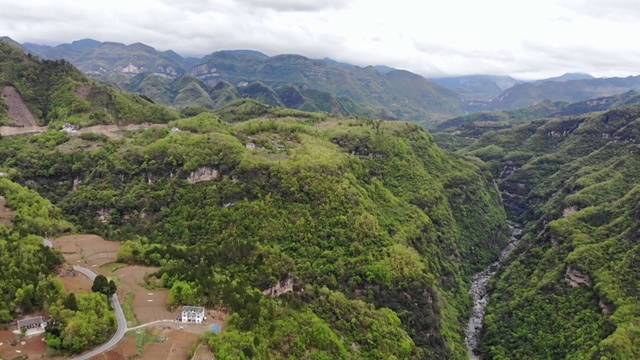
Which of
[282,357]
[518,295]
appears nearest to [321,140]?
[518,295]

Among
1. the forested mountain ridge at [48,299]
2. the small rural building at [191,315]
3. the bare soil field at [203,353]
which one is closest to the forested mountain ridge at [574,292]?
the small rural building at [191,315]

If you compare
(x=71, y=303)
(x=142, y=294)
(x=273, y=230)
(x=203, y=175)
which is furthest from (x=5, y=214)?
(x=273, y=230)

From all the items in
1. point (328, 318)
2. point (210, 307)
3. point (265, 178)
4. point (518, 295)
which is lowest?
point (518, 295)

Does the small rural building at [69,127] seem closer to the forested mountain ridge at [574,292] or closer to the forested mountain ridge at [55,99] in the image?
the forested mountain ridge at [55,99]

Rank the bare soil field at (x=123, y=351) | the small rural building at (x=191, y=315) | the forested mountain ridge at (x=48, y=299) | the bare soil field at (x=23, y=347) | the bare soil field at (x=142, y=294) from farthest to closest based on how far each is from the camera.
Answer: the bare soil field at (x=142, y=294)
the small rural building at (x=191, y=315)
the forested mountain ridge at (x=48, y=299)
the bare soil field at (x=123, y=351)
the bare soil field at (x=23, y=347)

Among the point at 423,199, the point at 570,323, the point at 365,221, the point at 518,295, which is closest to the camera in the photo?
the point at 570,323

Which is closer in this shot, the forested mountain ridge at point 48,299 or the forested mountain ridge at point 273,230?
the forested mountain ridge at point 48,299

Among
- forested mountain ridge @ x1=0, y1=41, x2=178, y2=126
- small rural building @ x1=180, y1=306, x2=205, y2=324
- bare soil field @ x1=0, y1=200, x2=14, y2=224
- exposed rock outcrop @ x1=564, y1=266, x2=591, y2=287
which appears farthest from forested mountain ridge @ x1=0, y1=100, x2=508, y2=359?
exposed rock outcrop @ x1=564, y1=266, x2=591, y2=287

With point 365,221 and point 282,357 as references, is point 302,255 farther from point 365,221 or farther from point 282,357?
point 282,357

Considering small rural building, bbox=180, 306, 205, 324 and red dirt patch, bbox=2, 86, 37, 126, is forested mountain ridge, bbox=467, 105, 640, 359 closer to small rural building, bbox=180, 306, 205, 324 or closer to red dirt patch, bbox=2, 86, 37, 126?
small rural building, bbox=180, 306, 205, 324
